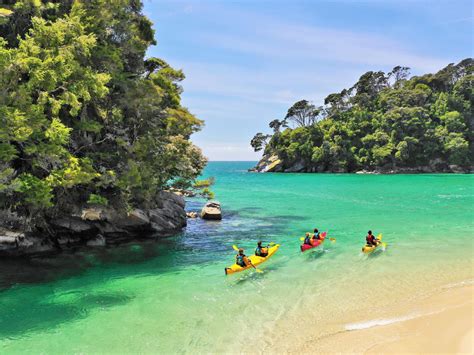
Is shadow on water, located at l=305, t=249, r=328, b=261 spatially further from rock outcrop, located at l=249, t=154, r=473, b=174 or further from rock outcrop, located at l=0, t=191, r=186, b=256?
rock outcrop, located at l=249, t=154, r=473, b=174

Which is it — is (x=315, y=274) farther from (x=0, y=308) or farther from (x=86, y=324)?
(x=0, y=308)

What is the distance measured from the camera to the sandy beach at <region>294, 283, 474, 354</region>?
30.8 feet

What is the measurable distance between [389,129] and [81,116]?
106699 mm

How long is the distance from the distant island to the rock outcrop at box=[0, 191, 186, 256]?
9279 cm

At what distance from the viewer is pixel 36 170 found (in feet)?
60.2

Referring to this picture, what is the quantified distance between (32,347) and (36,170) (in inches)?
420

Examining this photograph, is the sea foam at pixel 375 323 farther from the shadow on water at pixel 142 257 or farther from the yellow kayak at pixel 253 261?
the shadow on water at pixel 142 257

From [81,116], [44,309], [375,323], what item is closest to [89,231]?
[81,116]

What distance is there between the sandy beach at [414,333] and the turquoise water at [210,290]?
23.0 inches

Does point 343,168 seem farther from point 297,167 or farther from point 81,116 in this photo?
point 81,116

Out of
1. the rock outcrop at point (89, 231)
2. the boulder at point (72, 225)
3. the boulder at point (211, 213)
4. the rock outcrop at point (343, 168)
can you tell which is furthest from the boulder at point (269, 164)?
the boulder at point (72, 225)

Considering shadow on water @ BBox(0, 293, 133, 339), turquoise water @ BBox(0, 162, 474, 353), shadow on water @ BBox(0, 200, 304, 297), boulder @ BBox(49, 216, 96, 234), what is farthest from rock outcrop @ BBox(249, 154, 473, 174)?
shadow on water @ BBox(0, 293, 133, 339)

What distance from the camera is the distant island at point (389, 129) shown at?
336 feet

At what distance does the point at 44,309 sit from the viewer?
13.1 m
